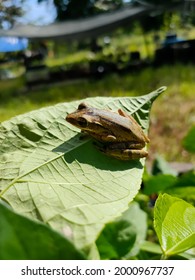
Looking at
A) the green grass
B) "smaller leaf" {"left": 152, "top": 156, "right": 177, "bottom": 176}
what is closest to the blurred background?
the green grass

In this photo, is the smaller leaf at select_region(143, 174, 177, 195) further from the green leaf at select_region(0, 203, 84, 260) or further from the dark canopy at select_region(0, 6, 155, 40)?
the dark canopy at select_region(0, 6, 155, 40)

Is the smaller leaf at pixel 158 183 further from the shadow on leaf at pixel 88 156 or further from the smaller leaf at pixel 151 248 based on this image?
the shadow on leaf at pixel 88 156

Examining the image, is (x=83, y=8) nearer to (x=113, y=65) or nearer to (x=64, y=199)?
(x=113, y=65)

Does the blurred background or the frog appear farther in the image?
the blurred background

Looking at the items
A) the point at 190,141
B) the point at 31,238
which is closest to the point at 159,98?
the point at 190,141

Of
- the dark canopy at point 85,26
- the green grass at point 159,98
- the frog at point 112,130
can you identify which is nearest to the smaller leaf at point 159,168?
the frog at point 112,130

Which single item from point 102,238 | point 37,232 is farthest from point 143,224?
point 37,232

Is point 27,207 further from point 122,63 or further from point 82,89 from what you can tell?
point 122,63
